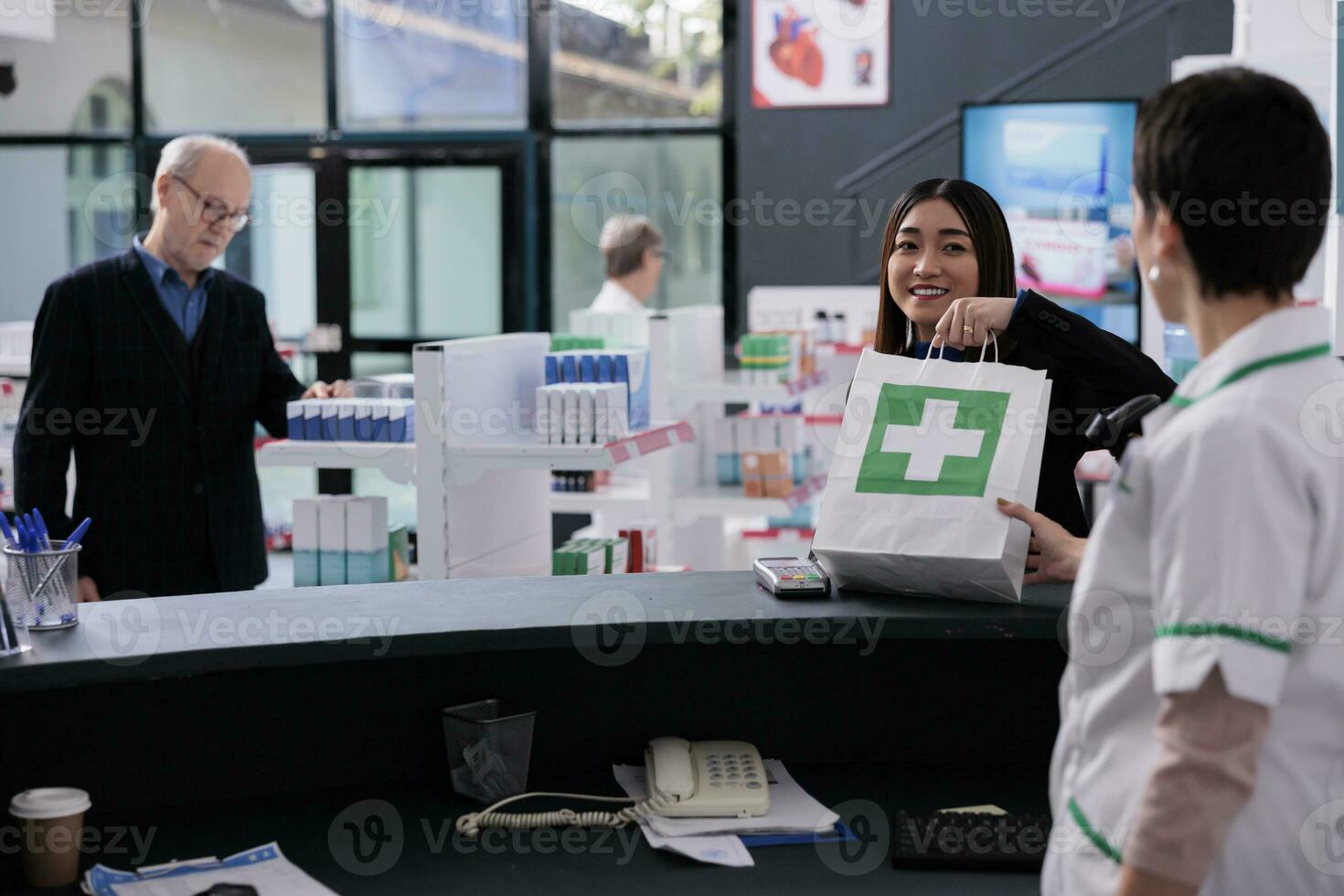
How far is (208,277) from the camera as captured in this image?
345 centimetres

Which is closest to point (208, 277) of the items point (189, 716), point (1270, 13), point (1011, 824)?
point (189, 716)

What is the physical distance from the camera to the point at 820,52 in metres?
8.23

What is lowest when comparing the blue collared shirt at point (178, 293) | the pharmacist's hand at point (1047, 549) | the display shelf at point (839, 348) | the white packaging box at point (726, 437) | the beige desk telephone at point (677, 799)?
the beige desk telephone at point (677, 799)

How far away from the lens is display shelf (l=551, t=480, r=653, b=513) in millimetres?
5445

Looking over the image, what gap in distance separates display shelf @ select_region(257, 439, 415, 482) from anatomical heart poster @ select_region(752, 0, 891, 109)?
4.94 meters

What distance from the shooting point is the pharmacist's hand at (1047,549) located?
1757 millimetres

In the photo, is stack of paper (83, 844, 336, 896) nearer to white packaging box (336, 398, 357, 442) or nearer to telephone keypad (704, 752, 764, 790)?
telephone keypad (704, 752, 764, 790)

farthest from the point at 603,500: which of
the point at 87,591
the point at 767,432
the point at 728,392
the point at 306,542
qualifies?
the point at 87,591

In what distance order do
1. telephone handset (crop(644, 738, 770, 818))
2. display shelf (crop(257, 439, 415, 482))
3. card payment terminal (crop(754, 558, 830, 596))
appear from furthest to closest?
display shelf (crop(257, 439, 415, 482))
card payment terminal (crop(754, 558, 830, 596))
telephone handset (crop(644, 738, 770, 818))

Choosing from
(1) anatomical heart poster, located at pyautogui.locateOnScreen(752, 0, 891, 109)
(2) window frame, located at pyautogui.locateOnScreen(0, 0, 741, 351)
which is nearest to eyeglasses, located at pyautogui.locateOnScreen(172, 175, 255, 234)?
(2) window frame, located at pyautogui.locateOnScreen(0, 0, 741, 351)

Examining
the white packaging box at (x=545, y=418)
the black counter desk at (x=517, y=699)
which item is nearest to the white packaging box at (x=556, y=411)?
the white packaging box at (x=545, y=418)

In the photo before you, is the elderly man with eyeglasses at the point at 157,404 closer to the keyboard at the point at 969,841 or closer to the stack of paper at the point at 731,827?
the stack of paper at the point at 731,827

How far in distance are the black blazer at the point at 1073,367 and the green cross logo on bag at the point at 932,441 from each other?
31 cm

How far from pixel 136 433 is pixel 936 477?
2173mm
